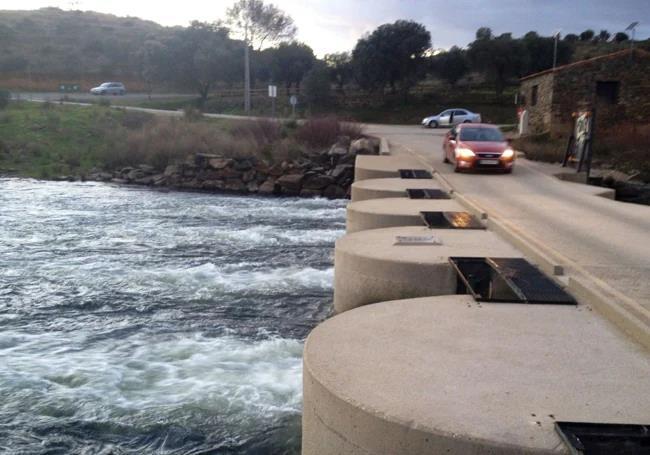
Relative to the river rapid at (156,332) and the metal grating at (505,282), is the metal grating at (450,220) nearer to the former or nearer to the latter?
the river rapid at (156,332)

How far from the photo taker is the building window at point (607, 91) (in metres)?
32.2

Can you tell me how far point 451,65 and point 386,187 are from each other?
158ft

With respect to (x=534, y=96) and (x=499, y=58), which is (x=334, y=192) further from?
(x=499, y=58)

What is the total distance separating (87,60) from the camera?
95.2 m

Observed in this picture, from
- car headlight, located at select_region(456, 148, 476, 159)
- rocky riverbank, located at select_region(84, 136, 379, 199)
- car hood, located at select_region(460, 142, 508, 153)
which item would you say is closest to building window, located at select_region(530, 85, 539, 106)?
rocky riverbank, located at select_region(84, 136, 379, 199)

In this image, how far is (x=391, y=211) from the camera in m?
12.8

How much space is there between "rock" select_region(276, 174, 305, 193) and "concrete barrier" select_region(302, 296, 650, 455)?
74.4ft

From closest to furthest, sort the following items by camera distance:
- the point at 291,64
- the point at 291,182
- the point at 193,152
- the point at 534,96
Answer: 1. the point at 291,182
2. the point at 193,152
3. the point at 534,96
4. the point at 291,64

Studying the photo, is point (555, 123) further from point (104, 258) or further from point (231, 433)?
point (231, 433)

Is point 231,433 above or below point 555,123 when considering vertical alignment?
below

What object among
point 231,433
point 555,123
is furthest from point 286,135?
point 231,433

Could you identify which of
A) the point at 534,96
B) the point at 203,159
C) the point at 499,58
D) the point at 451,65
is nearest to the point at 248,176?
the point at 203,159

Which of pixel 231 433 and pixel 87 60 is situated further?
pixel 87 60

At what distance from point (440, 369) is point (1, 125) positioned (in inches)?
1618
